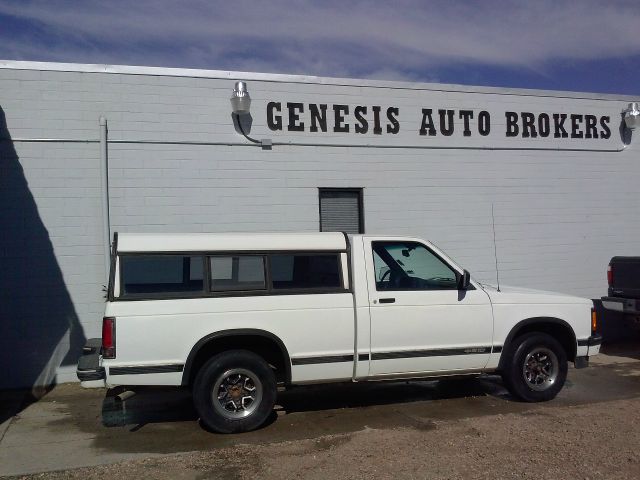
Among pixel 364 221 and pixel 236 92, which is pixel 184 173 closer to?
pixel 236 92

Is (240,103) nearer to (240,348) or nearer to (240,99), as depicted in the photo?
(240,99)

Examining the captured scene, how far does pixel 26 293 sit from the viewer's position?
945 centimetres

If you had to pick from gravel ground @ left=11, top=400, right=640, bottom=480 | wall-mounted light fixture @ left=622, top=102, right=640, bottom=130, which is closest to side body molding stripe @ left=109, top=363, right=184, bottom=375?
gravel ground @ left=11, top=400, right=640, bottom=480

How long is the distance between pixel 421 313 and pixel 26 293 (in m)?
5.63

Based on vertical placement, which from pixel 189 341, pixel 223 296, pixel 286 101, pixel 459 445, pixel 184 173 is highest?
pixel 286 101

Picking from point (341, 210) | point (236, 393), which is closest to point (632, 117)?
point (341, 210)

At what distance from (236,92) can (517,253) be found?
5.53m

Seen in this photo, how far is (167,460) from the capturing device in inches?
232

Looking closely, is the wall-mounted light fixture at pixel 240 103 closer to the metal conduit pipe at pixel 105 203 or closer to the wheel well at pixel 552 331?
the metal conduit pipe at pixel 105 203

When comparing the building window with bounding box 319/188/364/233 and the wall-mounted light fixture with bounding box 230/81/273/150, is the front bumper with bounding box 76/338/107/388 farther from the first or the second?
the building window with bounding box 319/188/364/233

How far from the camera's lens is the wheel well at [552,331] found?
755 centimetres

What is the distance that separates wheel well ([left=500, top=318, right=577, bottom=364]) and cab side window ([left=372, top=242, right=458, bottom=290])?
0.90 m

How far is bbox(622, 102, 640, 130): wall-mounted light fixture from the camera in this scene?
41.0ft

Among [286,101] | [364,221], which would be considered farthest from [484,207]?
[286,101]
